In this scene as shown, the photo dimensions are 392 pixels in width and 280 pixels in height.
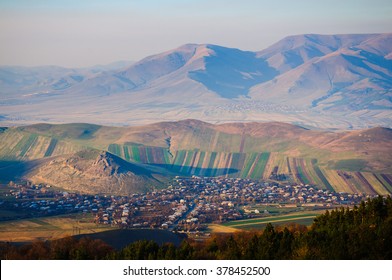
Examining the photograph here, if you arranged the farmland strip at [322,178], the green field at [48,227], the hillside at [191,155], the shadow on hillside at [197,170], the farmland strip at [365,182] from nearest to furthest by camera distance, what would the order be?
the green field at [48,227]
the farmland strip at [365,182]
the farmland strip at [322,178]
the hillside at [191,155]
the shadow on hillside at [197,170]

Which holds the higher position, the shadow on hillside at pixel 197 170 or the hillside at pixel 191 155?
the hillside at pixel 191 155

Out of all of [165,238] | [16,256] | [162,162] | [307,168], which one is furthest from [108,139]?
[16,256]

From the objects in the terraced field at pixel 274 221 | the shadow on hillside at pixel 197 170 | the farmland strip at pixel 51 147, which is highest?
the farmland strip at pixel 51 147

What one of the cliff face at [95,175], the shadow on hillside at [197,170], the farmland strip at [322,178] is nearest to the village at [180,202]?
the farmland strip at [322,178]

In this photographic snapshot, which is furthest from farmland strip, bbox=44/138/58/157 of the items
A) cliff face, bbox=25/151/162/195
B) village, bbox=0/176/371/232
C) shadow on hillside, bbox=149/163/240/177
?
village, bbox=0/176/371/232

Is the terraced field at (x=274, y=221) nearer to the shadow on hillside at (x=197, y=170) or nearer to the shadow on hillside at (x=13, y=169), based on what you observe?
the shadow on hillside at (x=197, y=170)

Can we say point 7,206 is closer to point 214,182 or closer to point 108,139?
point 214,182

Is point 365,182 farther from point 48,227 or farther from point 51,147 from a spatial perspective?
point 51,147
